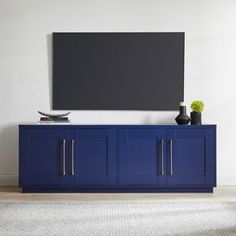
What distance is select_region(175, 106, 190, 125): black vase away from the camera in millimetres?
5215

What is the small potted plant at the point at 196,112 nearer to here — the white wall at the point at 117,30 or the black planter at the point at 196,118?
Result: the black planter at the point at 196,118

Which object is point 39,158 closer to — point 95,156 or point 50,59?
point 95,156

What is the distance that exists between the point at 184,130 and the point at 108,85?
3.72 feet

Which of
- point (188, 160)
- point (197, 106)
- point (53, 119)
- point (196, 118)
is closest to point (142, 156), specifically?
point (188, 160)

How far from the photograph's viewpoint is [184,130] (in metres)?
5.09

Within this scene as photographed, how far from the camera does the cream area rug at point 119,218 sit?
3404 millimetres

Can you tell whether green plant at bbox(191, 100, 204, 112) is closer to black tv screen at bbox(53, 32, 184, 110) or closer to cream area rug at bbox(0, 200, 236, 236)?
black tv screen at bbox(53, 32, 184, 110)

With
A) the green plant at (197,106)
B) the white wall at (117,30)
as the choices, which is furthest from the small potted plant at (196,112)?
the white wall at (117,30)

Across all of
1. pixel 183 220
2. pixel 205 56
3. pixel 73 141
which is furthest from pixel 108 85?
pixel 183 220

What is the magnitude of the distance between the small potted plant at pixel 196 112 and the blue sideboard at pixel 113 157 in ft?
0.59

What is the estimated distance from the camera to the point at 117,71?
18.3 feet

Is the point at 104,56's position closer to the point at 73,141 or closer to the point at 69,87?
the point at 69,87

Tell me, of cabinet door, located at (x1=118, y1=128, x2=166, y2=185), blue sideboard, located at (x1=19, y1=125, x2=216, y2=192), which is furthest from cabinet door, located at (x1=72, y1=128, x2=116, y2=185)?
cabinet door, located at (x1=118, y1=128, x2=166, y2=185)

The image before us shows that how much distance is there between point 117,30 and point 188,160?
6.06ft
